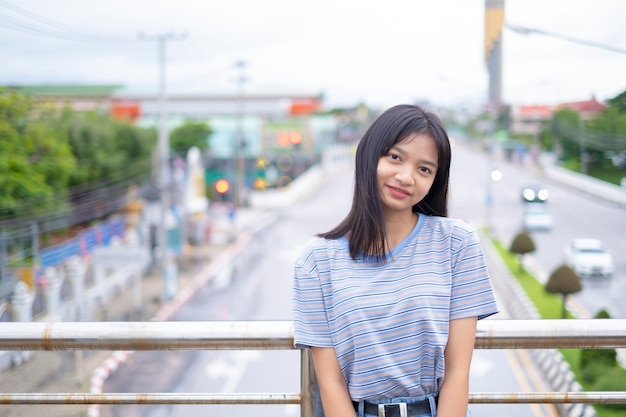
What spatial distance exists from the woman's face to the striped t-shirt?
0.23ft

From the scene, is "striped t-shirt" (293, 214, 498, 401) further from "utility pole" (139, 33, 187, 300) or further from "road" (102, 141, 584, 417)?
"utility pole" (139, 33, 187, 300)

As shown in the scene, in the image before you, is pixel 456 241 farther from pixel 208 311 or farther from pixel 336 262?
pixel 208 311

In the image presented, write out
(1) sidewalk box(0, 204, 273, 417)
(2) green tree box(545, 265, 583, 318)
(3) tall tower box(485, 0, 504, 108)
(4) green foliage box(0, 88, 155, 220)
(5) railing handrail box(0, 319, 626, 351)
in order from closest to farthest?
(5) railing handrail box(0, 319, 626, 351)
(1) sidewalk box(0, 204, 273, 417)
(3) tall tower box(485, 0, 504, 108)
(2) green tree box(545, 265, 583, 318)
(4) green foliage box(0, 88, 155, 220)

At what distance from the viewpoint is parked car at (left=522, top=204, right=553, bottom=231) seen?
20.3 meters

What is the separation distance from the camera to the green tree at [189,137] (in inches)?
1483

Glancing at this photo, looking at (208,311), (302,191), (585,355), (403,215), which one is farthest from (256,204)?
(403,215)

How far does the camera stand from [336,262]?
1229 millimetres

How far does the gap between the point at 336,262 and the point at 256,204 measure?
97.0 ft

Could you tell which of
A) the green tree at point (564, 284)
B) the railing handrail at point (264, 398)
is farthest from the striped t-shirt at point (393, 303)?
the green tree at point (564, 284)

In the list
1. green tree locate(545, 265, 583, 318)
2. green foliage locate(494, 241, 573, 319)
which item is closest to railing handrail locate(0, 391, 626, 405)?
green foliage locate(494, 241, 573, 319)

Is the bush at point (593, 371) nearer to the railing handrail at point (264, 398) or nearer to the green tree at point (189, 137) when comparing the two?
the railing handrail at point (264, 398)

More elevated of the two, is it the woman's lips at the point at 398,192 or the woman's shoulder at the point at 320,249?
the woman's lips at the point at 398,192

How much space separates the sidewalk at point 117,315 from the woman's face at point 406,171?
1.02 m

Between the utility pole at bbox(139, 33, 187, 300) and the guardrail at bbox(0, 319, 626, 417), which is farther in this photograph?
the utility pole at bbox(139, 33, 187, 300)
